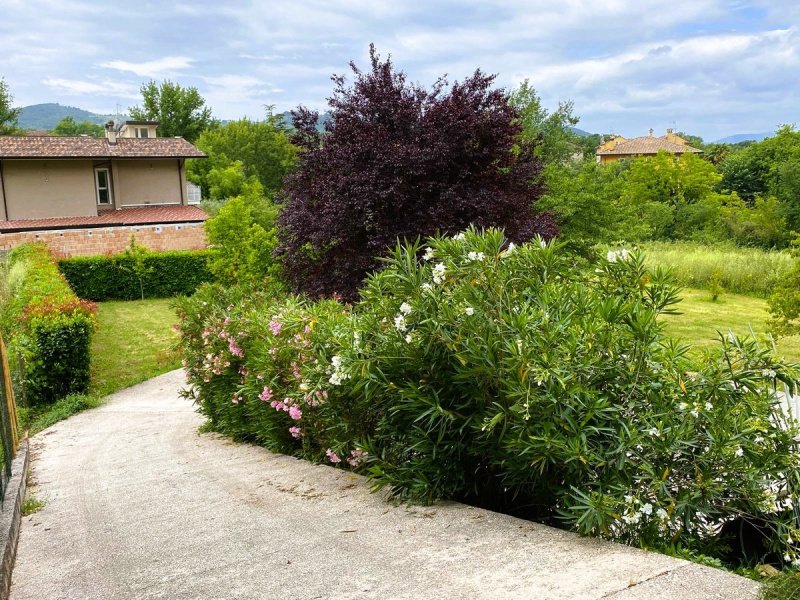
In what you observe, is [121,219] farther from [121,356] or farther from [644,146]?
[644,146]

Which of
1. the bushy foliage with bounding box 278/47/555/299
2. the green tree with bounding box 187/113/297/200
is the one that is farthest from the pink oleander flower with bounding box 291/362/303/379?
the green tree with bounding box 187/113/297/200

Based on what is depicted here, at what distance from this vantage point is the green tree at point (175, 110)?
60625 millimetres

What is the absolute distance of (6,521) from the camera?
4.67m

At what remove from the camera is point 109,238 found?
27.4m

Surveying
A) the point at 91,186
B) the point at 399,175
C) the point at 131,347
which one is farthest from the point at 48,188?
the point at 399,175

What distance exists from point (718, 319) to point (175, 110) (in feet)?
179

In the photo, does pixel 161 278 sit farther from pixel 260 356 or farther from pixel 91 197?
pixel 260 356

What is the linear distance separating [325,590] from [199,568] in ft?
2.98

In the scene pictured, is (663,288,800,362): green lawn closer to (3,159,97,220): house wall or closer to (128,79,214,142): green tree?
(3,159,97,220): house wall

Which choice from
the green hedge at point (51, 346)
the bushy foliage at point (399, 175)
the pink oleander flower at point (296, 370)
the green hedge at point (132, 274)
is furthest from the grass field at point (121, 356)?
the pink oleander flower at point (296, 370)

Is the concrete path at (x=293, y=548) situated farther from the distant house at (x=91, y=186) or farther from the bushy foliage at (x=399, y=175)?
the distant house at (x=91, y=186)

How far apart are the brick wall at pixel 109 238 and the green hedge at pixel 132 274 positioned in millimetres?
1713

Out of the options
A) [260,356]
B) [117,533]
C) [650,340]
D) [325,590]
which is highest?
[650,340]

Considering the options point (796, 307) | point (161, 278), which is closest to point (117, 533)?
point (796, 307)
